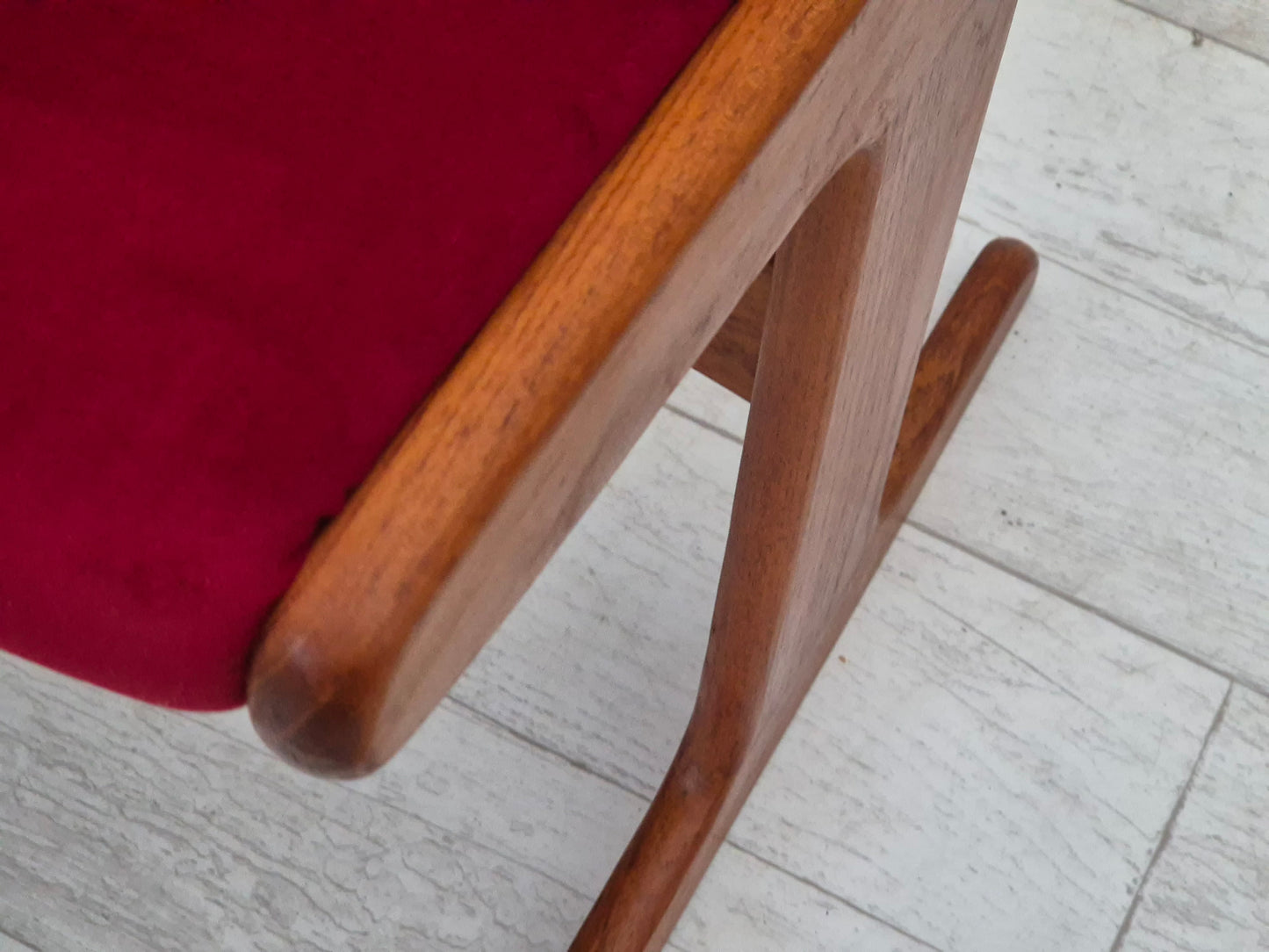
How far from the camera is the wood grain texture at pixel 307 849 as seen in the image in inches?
31.6

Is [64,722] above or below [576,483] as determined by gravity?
below

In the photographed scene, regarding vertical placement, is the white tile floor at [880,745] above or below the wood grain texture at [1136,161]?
below

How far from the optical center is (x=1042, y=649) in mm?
901

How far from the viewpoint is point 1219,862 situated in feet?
2.73

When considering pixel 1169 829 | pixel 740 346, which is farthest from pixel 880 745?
pixel 740 346

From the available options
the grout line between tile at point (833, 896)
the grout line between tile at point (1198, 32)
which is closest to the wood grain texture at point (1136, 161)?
the grout line between tile at point (1198, 32)

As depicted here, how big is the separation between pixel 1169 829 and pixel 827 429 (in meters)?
0.45

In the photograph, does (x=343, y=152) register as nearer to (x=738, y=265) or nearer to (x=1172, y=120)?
A: (x=738, y=265)

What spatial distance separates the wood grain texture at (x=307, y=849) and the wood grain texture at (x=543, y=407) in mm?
542

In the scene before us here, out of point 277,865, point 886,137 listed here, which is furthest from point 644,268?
point 277,865

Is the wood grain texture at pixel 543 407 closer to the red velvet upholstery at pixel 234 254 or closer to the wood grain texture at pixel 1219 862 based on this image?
the red velvet upholstery at pixel 234 254

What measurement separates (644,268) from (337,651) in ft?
0.36

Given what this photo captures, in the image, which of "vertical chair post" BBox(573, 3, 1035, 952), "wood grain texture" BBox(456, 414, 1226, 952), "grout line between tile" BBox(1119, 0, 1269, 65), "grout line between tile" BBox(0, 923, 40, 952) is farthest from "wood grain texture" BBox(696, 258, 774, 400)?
"grout line between tile" BBox(1119, 0, 1269, 65)

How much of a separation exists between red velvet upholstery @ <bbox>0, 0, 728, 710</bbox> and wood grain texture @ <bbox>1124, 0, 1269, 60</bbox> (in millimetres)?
927
